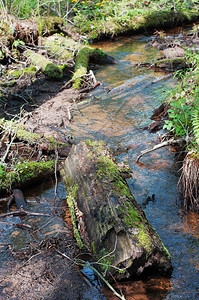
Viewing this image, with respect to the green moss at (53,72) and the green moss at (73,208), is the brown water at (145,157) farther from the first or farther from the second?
the green moss at (53,72)

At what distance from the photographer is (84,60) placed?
1020 centimetres

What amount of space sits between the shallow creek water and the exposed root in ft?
0.54

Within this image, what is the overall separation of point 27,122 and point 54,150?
6.04 ft

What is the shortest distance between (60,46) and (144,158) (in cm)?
774

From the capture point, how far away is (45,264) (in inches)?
127

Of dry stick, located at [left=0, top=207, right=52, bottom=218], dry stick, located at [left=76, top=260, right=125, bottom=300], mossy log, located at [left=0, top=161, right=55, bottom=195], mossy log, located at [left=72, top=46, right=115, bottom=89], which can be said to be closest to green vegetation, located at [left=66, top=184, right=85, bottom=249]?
dry stick, located at [left=76, top=260, right=125, bottom=300]

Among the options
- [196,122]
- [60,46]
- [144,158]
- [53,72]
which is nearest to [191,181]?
[196,122]

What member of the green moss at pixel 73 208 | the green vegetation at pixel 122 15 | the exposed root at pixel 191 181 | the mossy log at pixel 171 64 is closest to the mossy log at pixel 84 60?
the mossy log at pixel 171 64

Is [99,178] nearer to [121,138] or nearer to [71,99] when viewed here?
[121,138]

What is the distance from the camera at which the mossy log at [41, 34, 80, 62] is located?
1084 centimetres

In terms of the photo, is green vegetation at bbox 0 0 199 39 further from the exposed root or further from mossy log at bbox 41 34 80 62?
the exposed root

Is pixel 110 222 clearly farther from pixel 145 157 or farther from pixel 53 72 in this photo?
pixel 53 72

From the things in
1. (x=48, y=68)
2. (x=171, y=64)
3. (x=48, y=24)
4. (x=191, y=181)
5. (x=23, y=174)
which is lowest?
(x=23, y=174)

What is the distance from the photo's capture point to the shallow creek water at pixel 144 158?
117 inches
